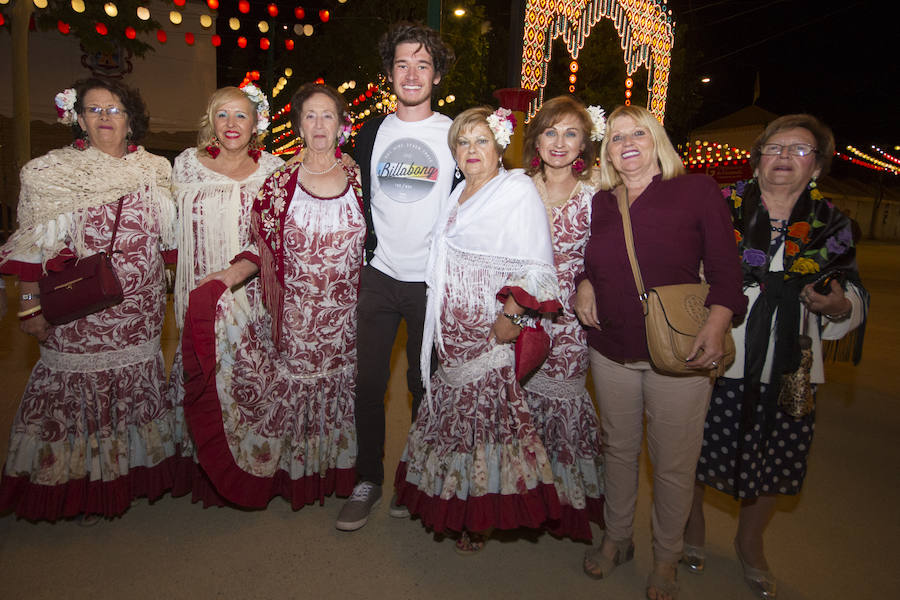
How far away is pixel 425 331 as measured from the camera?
266 cm

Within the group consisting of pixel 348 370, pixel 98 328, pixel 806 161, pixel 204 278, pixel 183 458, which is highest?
pixel 806 161

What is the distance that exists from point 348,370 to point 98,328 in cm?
124

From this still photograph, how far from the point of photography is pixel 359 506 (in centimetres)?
294

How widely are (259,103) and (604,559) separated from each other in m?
2.93

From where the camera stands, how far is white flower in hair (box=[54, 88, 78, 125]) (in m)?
2.80

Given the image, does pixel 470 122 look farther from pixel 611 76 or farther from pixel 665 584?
pixel 611 76

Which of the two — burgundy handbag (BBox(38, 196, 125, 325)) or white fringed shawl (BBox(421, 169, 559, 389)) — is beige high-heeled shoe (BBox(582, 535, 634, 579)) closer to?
white fringed shawl (BBox(421, 169, 559, 389))

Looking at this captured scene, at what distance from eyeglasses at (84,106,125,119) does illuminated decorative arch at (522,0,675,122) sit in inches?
213

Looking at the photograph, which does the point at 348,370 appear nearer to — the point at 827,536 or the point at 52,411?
the point at 52,411

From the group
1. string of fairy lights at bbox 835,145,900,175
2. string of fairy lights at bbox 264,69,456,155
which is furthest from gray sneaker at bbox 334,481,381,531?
string of fairy lights at bbox 835,145,900,175

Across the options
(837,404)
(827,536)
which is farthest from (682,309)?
(837,404)

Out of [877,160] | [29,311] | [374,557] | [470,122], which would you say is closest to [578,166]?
[470,122]

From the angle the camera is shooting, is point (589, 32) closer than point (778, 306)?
No

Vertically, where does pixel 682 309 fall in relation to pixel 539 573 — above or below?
above
